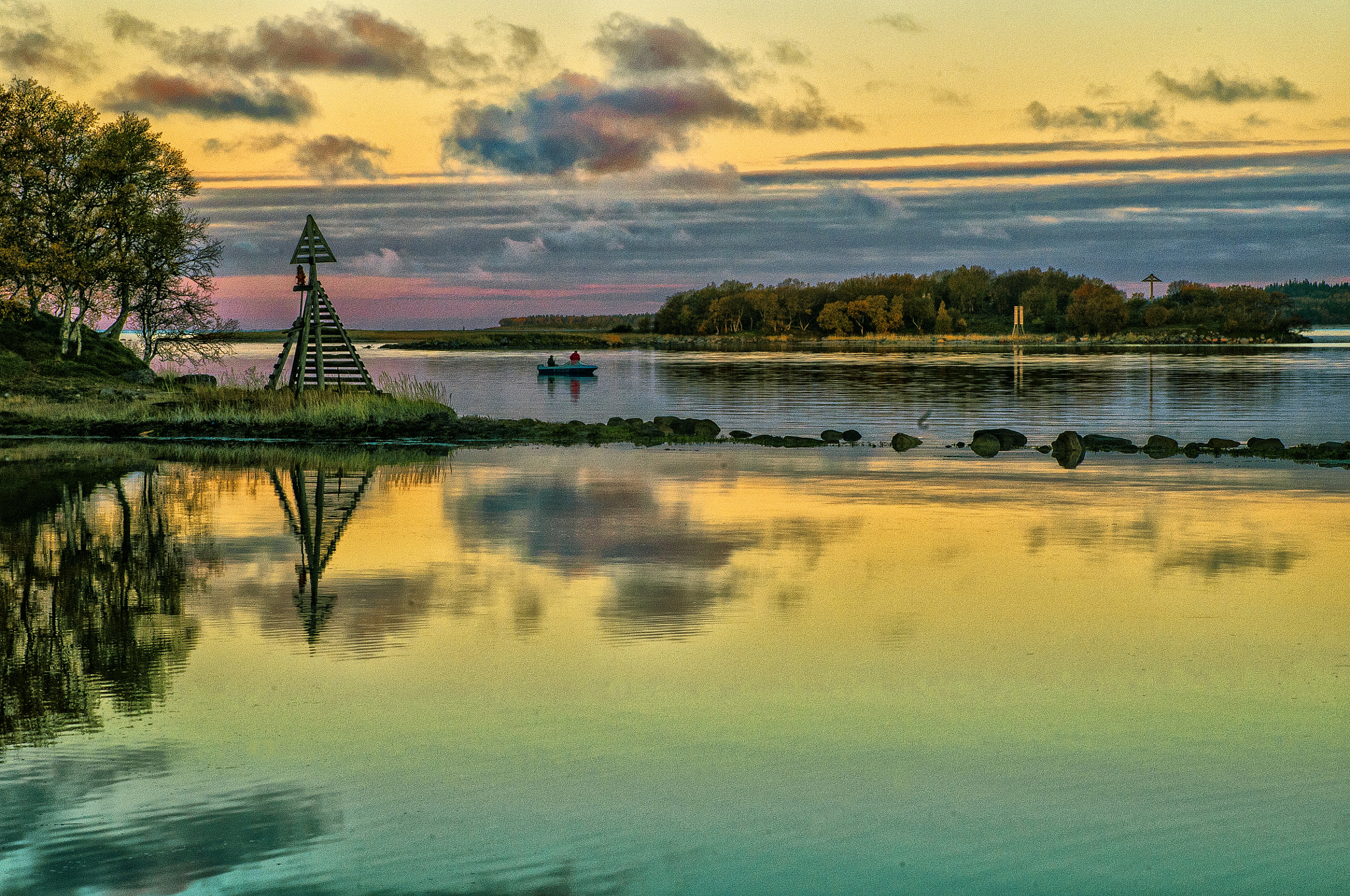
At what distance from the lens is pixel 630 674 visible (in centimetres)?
1260

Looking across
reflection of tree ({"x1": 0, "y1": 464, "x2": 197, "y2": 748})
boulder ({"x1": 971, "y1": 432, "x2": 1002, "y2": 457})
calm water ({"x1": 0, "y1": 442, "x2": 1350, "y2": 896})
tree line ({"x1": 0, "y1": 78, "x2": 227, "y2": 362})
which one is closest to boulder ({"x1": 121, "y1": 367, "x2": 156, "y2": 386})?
tree line ({"x1": 0, "y1": 78, "x2": 227, "y2": 362})

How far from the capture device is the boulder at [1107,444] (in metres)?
38.9

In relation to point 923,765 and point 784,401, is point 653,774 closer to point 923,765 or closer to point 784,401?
point 923,765

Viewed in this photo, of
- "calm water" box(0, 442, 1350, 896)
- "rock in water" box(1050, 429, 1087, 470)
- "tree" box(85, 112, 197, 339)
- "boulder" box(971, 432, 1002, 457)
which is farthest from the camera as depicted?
"tree" box(85, 112, 197, 339)

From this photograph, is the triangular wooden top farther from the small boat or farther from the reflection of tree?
the small boat

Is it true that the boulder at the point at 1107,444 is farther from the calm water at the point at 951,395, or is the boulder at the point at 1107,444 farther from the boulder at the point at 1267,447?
the calm water at the point at 951,395

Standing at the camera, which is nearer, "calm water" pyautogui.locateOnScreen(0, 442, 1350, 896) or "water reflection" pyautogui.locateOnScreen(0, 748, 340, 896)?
"water reflection" pyautogui.locateOnScreen(0, 748, 340, 896)

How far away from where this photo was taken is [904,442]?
40562 mm

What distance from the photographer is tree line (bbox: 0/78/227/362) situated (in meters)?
58.2

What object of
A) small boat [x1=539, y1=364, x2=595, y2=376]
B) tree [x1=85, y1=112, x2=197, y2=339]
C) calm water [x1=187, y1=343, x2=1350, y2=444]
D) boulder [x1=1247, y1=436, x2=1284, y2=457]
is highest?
tree [x1=85, y1=112, x2=197, y2=339]

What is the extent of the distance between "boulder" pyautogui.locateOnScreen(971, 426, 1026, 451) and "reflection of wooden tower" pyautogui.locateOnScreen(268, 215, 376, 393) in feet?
71.9

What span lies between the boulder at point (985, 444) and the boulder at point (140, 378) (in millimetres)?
39275

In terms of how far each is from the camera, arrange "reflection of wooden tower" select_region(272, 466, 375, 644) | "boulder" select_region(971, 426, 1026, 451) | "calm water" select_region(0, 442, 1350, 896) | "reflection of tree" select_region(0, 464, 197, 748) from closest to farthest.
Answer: "calm water" select_region(0, 442, 1350, 896), "reflection of tree" select_region(0, 464, 197, 748), "reflection of wooden tower" select_region(272, 466, 375, 644), "boulder" select_region(971, 426, 1026, 451)

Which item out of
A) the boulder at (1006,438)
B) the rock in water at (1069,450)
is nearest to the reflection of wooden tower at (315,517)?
the rock in water at (1069,450)
